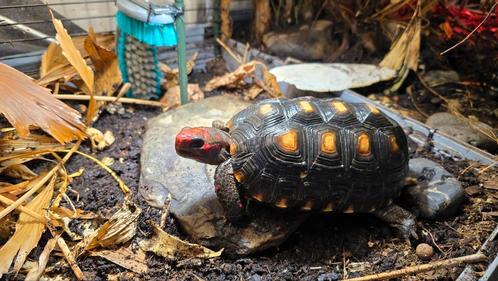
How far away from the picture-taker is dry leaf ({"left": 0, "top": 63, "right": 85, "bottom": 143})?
4.74 feet

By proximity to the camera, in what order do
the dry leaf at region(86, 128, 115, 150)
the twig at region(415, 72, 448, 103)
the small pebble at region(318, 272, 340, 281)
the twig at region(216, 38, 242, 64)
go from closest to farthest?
the small pebble at region(318, 272, 340, 281), the dry leaf at region(86, 128, 115, 150), the twig at region(415, 72, 448, 103), the twig at region(216, 38, 242, 64)

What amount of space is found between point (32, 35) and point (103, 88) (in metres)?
0.55

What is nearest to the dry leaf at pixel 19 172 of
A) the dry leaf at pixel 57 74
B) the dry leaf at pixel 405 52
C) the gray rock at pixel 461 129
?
the dry leaf at pixel 57 74

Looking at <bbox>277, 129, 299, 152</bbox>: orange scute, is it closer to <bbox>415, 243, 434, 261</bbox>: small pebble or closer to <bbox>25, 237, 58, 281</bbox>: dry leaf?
<bbox>415, 243, 434, 261</bbox>: small pebble

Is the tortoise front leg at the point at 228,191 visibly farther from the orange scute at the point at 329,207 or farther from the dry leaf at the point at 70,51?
the dry leaf at the point at 70,51

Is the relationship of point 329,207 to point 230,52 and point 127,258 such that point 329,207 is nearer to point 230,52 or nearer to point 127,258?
point 127,258

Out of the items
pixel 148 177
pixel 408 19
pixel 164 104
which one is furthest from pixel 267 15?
pixel 148 177

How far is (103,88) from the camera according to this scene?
97.9 inches

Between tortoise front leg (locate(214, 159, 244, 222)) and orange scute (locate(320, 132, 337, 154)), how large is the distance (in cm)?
40

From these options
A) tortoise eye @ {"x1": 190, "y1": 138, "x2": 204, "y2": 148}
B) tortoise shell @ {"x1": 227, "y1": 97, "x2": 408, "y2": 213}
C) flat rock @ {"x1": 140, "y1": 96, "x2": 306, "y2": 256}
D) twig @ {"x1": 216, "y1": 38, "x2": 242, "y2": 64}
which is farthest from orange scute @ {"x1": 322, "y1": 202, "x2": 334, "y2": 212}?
twig @ {"x1": 216, "y1": 38, "x2": 242, "y2": 64}

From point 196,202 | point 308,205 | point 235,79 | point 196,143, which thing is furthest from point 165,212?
point 235,79

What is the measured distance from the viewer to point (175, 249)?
153cm

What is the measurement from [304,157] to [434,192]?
73 centimetres

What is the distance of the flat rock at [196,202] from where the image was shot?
1.57 meters
